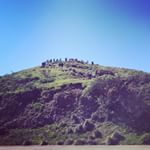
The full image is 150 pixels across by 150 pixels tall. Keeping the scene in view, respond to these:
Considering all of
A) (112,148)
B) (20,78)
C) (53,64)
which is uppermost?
(53,64)

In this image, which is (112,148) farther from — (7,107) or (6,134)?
(7,107)

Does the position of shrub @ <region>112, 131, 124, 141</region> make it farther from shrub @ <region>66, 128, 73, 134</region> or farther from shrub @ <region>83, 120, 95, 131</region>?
shrub @ <region>66, 128, 73, 134</region>

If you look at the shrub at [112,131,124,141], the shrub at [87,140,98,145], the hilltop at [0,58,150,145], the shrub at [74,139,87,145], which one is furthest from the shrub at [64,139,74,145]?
the shrub at [112,131,124,141]

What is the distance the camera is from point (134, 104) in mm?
84000

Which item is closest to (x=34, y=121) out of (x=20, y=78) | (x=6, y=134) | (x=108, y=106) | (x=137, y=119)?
(x=6, y=134)

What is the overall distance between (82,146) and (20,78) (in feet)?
148

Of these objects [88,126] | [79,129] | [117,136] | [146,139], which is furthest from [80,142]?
[146,139]

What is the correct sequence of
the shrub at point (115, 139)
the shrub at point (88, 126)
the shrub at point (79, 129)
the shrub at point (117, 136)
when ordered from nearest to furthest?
the shrub at point (115, 139) < the shrub at point (117, 136) < the shrub at point (79, 129) < the shrub at point (88, 126)

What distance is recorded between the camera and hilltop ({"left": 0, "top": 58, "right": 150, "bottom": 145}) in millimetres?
81000

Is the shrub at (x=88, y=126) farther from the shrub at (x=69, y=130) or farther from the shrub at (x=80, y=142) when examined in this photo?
the shrub at (x=80, y=142)

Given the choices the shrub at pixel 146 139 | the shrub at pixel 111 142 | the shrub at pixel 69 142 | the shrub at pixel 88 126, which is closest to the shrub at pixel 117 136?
the shrub at pixel 111 142

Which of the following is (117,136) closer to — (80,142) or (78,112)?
(80,142)

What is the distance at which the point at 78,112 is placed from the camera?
89.8 meters

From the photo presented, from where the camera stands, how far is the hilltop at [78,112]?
81.0 m
